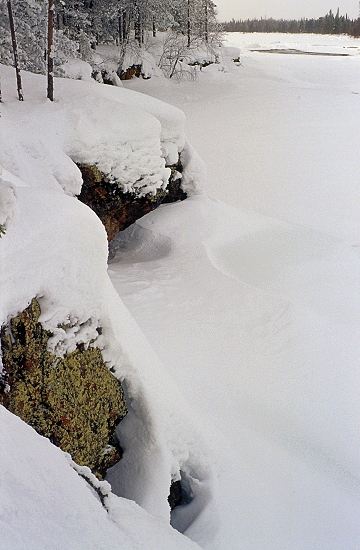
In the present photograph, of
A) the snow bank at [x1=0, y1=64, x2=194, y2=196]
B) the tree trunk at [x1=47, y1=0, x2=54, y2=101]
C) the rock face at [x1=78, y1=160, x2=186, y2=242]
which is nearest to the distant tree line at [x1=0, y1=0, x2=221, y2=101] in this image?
the tree trunk at [x1=47, y1=0, x2=54, y2=101]

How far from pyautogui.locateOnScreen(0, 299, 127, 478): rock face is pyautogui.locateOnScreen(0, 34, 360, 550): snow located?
0.14 m

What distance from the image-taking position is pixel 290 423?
6.99 metres

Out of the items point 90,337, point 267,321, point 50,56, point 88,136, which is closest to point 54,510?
point 90,337

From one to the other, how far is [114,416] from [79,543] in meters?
2.28

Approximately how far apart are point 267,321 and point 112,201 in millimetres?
4367

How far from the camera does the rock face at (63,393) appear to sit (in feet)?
12.8

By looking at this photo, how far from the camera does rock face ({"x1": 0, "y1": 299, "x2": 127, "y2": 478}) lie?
3.89 meters

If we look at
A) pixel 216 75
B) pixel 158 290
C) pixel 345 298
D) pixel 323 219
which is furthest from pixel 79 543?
pixel 216 75

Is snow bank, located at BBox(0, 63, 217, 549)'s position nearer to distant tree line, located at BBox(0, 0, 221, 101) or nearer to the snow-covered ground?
the snow-covered ground

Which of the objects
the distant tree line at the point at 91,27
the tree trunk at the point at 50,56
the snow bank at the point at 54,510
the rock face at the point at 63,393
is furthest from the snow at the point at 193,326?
the distant tree line at the point at 91,27

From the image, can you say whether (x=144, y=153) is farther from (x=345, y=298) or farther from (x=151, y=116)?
(x=345, y=298)

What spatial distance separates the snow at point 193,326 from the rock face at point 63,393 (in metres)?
0.14

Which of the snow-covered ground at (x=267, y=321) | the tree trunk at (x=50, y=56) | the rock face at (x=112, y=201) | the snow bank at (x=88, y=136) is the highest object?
the tree trunk at (x=50, y=56)

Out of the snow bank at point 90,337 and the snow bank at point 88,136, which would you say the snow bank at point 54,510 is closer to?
the snow bank at point 90,337
